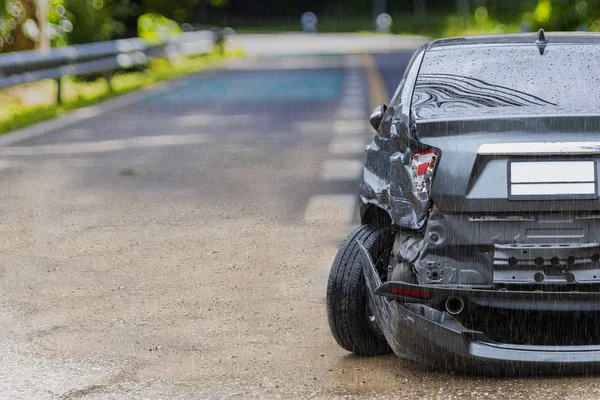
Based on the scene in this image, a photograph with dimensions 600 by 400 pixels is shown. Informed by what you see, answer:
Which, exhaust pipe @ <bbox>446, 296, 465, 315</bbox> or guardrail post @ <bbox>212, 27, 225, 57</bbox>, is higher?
exhaust pipe @ <bbox>446, 296, 465, 315</bbox>

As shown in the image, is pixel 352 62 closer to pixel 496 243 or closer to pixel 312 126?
pixel 312 126

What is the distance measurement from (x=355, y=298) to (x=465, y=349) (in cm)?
76

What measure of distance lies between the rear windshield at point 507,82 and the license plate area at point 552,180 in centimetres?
28

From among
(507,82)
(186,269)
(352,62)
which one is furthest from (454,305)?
(352,62)

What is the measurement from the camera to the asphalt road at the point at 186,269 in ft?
17.4

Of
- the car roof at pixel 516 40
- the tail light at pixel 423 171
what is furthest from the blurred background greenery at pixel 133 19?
the tail light at pixel 423 171

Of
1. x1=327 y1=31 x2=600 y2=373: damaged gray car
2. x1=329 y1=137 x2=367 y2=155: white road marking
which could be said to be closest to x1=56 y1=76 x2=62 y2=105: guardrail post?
x1=329 y1=137 x2=367 y2=155: white road marking

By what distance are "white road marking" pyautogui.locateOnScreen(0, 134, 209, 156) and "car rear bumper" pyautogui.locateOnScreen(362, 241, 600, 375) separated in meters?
9.18

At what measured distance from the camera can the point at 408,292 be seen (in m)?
4.84

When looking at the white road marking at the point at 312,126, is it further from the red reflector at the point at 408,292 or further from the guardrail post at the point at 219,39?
the guardrail post at the point at 219,39

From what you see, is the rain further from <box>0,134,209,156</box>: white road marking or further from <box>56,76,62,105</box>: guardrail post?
<box>56,76,62,105</box>: guardrail post

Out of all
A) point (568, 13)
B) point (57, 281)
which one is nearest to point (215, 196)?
point (57, 281)

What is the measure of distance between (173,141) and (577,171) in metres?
10.2

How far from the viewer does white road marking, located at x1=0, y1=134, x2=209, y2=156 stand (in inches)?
540
